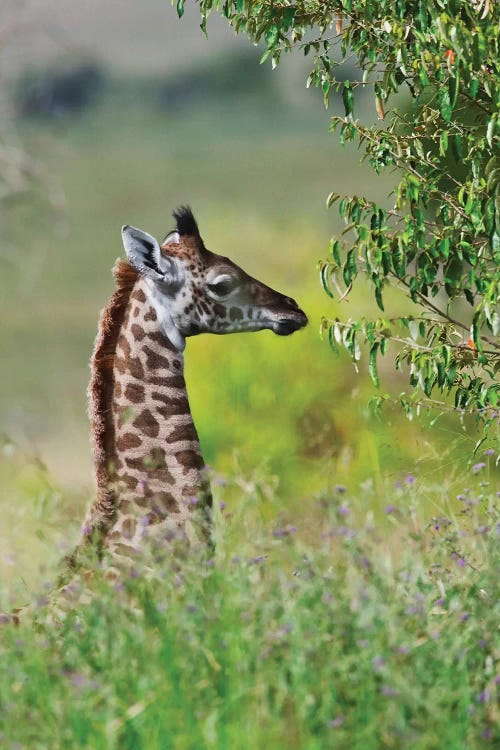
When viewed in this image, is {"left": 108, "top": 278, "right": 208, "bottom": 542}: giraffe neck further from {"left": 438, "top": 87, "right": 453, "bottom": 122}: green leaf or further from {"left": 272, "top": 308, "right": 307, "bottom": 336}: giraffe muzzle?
{"left": 438, "top": 87, "right": 453, "bottom": 122}: green leaf

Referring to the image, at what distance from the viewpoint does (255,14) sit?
7750 millimetres

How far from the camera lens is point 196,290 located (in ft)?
22.0

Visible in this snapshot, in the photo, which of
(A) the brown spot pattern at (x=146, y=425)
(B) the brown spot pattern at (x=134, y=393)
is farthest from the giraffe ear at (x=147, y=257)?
(A) the brown spot pattern at (x=146, y=425)

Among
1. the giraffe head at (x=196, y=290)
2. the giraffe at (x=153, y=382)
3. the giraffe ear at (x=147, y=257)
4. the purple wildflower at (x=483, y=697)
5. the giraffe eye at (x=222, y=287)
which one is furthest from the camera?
the giraffe eye at (x=222, y=287)

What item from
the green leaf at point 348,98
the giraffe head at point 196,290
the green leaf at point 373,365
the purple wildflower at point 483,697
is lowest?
the purple wildflower at point 483,697

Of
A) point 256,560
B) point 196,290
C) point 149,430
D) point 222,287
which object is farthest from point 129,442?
point 256,560

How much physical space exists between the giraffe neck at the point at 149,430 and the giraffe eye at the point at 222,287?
413 mm

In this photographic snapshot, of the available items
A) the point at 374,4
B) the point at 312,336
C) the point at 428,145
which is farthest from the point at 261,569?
the point at 312,336

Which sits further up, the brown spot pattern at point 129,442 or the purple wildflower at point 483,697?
the brown spot pattern at point 129,442

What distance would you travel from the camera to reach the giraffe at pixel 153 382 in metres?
6.28

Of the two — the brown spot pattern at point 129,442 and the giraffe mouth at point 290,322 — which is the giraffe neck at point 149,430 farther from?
the giraffe mouth at point 290,322

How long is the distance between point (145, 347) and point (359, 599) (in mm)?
2558

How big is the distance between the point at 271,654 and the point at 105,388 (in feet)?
8.26

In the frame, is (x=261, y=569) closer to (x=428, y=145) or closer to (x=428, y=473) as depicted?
(x=428, y=473)
